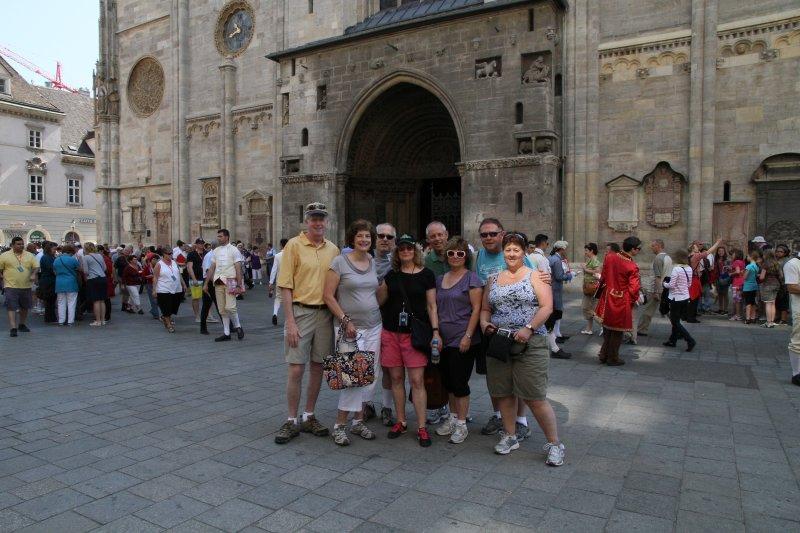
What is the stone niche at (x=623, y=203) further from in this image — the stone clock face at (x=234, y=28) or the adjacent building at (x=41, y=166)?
the adjacent building at (x=41, y=166)

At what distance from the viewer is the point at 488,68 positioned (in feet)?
55.6

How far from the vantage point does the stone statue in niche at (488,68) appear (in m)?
16.8

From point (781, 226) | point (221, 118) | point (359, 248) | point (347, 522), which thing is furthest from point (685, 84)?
point (221, 118)

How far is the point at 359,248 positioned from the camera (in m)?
5.14

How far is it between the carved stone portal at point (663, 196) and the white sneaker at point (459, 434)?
44.3 ft

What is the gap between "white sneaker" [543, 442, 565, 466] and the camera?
4.54 meters

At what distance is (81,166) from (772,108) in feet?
160

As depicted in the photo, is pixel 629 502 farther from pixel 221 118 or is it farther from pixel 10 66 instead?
pixel 10 66

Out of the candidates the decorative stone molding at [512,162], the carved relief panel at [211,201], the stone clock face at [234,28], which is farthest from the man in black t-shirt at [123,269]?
the stone clock face at [234,28]

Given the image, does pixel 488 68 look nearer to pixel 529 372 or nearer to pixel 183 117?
pixel 529 372

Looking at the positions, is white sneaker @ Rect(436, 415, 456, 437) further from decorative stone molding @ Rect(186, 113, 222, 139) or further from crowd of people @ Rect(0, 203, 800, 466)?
decorative stone molding @ Rect(186, 113, 222, 139)

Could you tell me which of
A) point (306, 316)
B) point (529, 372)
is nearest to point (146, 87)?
point (306, 316)

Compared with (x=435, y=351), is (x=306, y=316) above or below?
above

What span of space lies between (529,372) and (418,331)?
1017 millimetres
